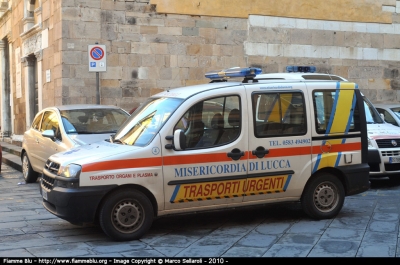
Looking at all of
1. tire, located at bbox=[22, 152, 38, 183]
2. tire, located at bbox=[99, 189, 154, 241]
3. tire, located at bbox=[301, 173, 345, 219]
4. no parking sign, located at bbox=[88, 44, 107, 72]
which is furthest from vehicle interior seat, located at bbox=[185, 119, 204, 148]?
no parking sign, located at bbox=[88, 44, 107, 72]

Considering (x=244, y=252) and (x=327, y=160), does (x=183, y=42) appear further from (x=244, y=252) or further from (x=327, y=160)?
(x=244, y=252)

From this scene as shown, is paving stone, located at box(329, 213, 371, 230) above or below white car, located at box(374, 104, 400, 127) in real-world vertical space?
below

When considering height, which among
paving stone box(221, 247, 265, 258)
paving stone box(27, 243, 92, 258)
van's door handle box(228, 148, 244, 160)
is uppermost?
van's door handle box(228, 148, 244, 160)

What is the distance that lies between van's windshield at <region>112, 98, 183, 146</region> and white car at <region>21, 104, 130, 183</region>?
2.81 metres

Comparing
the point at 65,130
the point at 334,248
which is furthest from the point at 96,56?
the point at 334,248

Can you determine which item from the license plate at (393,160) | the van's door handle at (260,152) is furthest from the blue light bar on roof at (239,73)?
the license plate at (393,160)

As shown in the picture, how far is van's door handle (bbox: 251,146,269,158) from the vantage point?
7.43 meters

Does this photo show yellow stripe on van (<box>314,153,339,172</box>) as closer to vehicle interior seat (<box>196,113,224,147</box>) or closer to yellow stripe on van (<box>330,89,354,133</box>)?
yellow stripe on van (<box>330,89,354,133</box>)

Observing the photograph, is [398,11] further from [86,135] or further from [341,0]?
[86,135]

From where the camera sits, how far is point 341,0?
19031mm

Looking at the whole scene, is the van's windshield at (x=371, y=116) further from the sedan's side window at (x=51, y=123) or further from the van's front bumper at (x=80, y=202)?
the van's front bumper at (x=80, y=202)

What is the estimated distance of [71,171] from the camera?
6812mm

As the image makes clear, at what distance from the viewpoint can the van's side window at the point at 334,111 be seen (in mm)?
7844

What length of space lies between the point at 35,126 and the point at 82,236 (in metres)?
5.86
